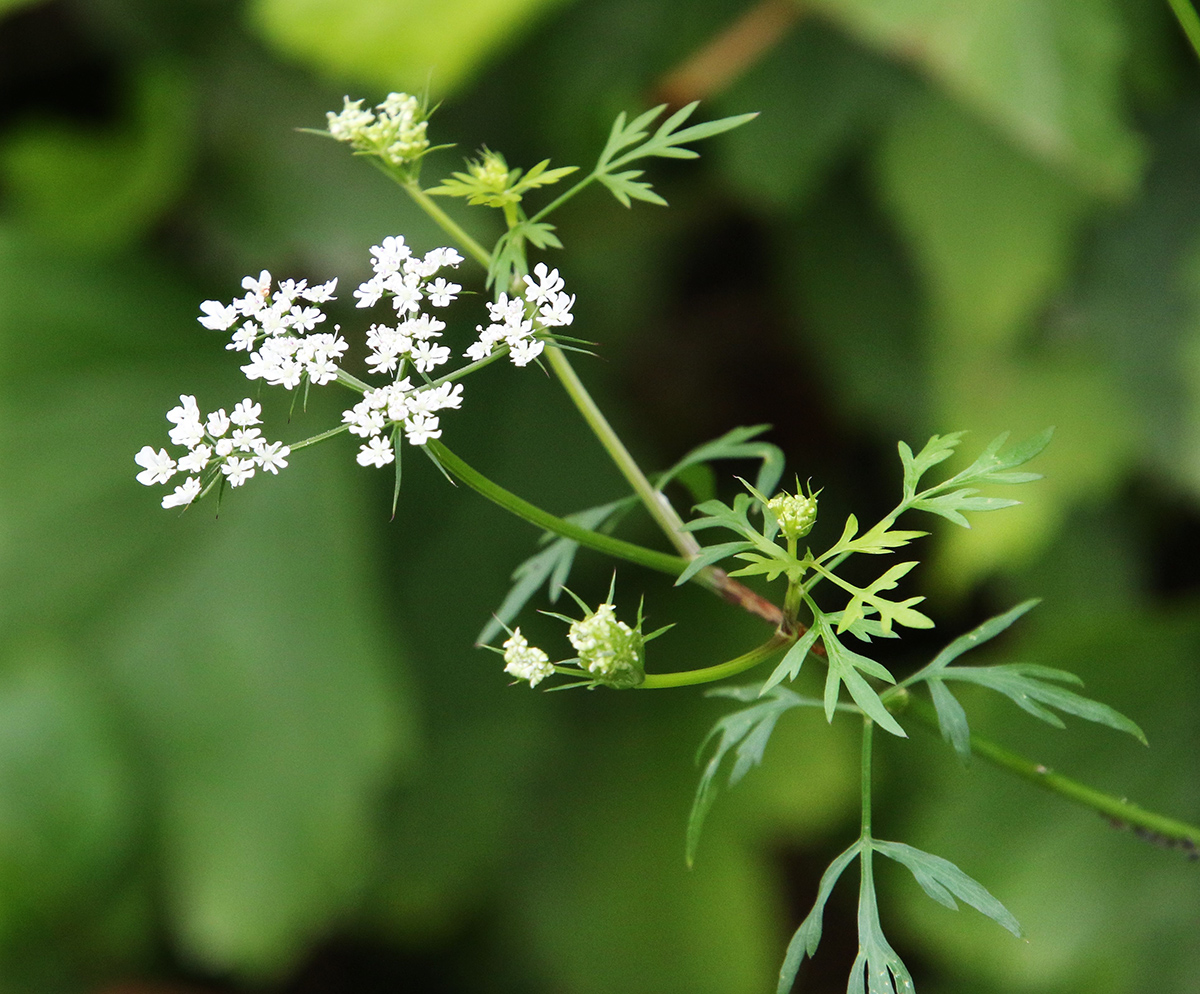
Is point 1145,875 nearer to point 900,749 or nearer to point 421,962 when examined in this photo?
point 900,749

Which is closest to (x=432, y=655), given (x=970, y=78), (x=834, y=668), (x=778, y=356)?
(x=778, y=356)

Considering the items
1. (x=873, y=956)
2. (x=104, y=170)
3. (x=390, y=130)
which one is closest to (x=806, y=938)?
(x=873, y=956)

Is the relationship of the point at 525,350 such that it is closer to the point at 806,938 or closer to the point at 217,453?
the point at 217,453

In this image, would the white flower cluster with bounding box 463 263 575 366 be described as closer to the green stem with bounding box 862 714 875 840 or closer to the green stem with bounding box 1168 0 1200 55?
the green stem with bounding box 862 714 875 840

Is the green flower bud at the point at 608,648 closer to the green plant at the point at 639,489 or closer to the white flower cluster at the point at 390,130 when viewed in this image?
the green plant at the point at 639,489

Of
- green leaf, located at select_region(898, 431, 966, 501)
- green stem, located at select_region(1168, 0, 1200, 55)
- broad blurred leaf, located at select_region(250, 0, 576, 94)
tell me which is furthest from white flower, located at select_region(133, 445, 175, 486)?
broad blurred leaf, located at select_region(250, 0, 576, 94)

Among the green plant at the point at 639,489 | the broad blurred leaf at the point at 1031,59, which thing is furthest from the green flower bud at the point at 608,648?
A: the broad blurred leaf at the point at 1031,59
